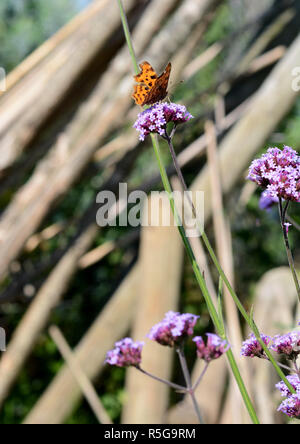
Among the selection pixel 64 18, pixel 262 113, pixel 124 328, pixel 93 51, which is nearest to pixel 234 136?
pixel 262 113

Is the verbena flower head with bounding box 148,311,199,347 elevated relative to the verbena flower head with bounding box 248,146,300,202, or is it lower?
lower

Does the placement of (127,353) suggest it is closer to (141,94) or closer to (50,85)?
(141,94)

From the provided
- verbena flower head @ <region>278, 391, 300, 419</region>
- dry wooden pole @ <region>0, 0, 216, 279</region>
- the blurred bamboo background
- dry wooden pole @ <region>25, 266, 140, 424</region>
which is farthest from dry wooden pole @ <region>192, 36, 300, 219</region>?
verbena flower head @ <region>278, 391, 300, 419</region>

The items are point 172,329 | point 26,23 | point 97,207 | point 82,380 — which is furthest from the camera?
point 26,23

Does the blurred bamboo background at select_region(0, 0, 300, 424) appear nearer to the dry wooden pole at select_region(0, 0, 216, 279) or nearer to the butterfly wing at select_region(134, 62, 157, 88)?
the dry wooden pole at select_region(0, 0, 216, 279)

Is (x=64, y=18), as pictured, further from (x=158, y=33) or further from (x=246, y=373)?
(x=246, y=373)

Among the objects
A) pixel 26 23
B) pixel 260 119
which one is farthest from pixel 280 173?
pixel 26 23
